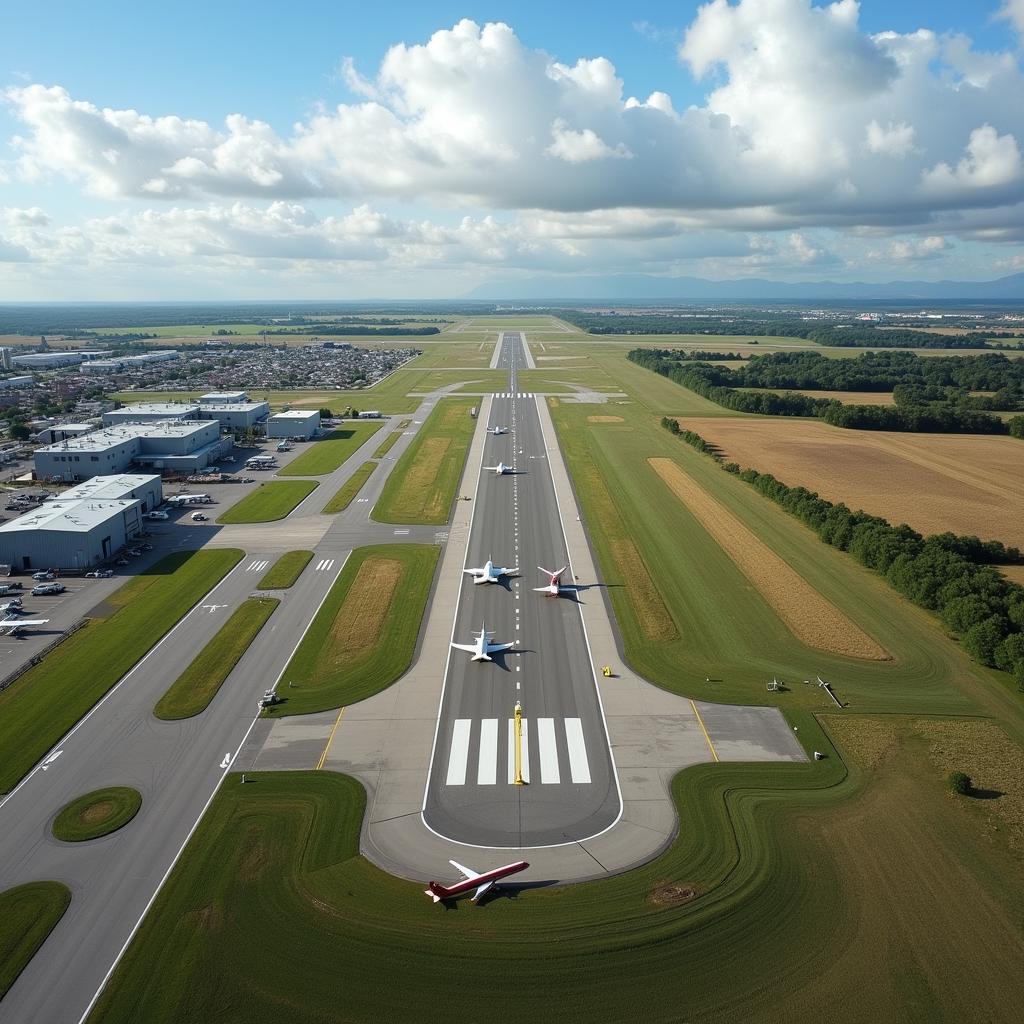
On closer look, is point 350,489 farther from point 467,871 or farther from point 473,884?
point 473,884

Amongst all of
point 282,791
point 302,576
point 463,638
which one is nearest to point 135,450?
point 302,576

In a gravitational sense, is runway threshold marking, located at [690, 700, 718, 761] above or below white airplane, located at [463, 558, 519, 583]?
below

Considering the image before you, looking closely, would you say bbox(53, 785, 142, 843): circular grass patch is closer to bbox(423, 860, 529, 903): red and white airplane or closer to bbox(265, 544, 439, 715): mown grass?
bbox(265, 544, 439, 715): mown grass

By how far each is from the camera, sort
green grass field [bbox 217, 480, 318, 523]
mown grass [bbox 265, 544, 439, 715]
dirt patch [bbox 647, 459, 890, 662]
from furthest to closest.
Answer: green grass field [bbox 217, 480, 318, 523] → dirt patch [bbox 647, 459, 890, 662] → mown grass [bbox 265, 544, 439, 715]

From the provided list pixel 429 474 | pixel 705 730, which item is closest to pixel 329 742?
pixel 705 730

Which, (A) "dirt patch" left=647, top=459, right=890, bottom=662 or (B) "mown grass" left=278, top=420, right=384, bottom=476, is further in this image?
(B) "mown grass" left=278, top=420, right=384, bottom=476

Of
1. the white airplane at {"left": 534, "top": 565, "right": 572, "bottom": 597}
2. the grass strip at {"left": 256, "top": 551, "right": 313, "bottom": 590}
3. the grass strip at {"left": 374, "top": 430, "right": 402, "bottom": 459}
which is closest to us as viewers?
the white airplane at {"left": 534, "top": 565, "right": 572, "bottom": 597}

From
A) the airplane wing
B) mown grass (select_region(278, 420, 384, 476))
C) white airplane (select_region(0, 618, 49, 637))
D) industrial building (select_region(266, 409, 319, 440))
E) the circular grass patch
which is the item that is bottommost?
the airplane wing

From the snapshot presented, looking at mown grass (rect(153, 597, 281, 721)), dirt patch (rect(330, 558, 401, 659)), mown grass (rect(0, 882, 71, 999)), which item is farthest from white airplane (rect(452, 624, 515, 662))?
mown grass (rect(0, 882, 71, 999))
